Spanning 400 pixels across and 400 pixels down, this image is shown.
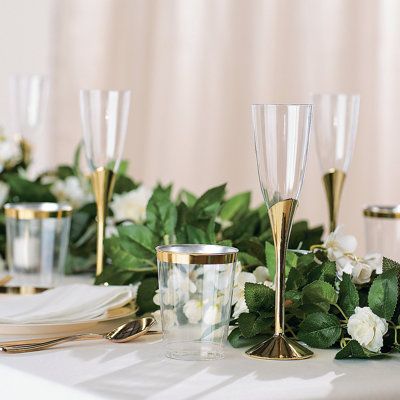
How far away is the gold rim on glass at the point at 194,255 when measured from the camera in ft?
3.49

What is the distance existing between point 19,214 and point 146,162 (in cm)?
265

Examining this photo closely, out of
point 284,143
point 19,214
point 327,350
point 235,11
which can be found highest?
point 235,11

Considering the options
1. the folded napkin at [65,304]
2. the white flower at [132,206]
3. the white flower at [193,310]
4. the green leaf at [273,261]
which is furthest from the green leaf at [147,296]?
the white flower at [132,206]

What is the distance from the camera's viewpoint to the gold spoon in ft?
3.71

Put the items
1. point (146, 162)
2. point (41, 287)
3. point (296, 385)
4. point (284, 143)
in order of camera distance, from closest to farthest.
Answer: point (296, 385) < point (284, 143) < point (41, 287) < point (146, 162)

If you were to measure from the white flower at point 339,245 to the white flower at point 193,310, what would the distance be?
27 cm

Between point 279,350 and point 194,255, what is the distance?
164mm

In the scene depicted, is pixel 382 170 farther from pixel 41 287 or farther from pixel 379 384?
pixel 379 384

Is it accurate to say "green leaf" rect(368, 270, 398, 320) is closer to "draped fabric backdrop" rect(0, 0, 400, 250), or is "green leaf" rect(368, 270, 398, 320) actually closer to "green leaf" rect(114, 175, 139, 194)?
"green leaf" rect(114, 175, 139, 194)

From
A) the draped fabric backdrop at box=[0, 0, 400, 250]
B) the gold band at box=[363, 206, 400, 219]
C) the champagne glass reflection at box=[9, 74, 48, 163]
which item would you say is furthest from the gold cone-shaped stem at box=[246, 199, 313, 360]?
the draped fabric backdrop at box=[0, 0, 400, 250]

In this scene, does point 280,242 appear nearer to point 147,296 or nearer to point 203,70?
point 147,296

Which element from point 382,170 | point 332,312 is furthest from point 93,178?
point 382,170

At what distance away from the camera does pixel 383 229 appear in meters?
1.57

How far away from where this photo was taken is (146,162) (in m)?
4.25
